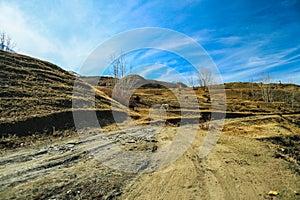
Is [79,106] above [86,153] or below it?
above

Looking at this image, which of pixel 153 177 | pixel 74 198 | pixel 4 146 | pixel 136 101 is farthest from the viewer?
pixel 136 101

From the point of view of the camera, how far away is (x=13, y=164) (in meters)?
8.21

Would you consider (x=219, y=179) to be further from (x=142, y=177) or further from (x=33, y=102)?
(x=33, y=102)

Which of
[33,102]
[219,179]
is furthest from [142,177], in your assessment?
[33,102]

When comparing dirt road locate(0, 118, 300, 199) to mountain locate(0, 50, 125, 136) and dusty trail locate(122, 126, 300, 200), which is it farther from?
mountain locate(0, 50, 125, 136)

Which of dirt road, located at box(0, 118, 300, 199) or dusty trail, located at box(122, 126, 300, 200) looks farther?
dusty trail, located at box(122, 126, 300, 200)

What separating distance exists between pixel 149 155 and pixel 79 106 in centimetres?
1266

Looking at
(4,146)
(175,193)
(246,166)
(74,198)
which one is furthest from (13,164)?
(246,166)

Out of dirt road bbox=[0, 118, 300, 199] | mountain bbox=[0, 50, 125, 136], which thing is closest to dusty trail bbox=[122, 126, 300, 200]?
dirt road bbox=[0, 118, 300, 199]

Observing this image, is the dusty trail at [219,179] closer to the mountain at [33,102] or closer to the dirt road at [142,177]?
the dirt road at [142,177]

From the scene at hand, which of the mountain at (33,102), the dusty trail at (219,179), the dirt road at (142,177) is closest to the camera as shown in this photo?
the dirt road at (142,177)

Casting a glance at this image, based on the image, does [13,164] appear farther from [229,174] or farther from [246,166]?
[246,166]

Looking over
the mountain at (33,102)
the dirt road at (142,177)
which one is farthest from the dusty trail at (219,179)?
the mountain at (33,102)

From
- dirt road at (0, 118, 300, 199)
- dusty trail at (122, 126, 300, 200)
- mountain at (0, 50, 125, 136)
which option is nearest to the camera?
dirt road at (0, 118, 300, 199)
